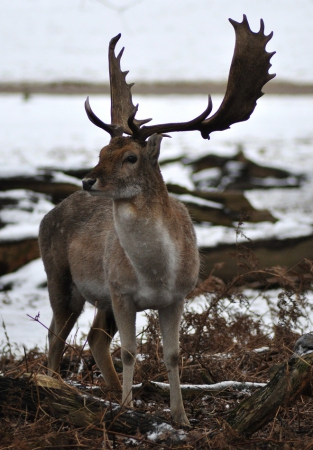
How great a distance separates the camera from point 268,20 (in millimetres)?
33250

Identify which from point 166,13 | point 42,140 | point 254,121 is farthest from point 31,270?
point 166,13

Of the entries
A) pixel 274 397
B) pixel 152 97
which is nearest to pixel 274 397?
pixel 274 397

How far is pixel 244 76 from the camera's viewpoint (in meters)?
5.11

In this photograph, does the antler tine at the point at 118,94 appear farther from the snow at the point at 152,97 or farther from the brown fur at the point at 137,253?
the snow at the point at 152,97

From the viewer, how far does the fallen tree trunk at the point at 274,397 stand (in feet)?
14.3

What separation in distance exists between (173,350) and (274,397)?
1.14 meters

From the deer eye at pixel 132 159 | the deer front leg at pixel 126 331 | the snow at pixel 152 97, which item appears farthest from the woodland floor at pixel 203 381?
the snow at pixel 152 97

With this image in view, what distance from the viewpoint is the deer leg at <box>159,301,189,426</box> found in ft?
17.1

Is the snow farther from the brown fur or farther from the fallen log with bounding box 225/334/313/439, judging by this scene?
the fallen log with bounding box 225/334/313/439

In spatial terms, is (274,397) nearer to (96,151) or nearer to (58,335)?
(58,335)

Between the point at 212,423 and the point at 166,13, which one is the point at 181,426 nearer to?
the point at 212,423

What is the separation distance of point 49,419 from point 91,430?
0.37m

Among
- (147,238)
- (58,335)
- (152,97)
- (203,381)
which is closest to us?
(147,238)

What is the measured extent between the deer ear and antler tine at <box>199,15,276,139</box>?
343mm
